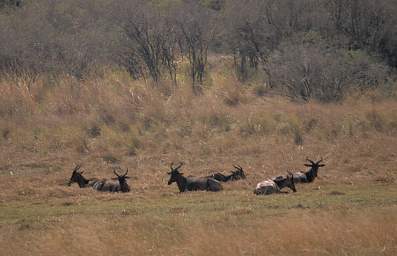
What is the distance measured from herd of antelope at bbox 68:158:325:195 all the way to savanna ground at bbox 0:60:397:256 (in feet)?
1.13

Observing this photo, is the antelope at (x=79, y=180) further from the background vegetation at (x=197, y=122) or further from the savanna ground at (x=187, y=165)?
the background vegetation at (x=197, y=122)

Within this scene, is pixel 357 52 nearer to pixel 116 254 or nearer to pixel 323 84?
pixel 323 84

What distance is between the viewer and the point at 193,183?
61.2ft

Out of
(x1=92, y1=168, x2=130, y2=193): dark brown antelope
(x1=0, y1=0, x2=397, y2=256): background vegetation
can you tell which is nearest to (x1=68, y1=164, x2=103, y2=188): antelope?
(x1=92, y1=168, x2=130, y2=193): dark brown antelope

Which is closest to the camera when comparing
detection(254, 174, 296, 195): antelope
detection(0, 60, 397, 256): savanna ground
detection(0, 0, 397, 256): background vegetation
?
detection(0, 60, 397, 256): savanna ground

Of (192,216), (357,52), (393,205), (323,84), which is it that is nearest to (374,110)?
(323,84)

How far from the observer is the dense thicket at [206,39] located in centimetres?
3359

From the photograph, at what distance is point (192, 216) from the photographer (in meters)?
13.9

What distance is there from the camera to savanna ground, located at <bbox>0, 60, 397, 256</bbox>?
37.3 ft

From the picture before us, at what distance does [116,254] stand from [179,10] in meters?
28.2

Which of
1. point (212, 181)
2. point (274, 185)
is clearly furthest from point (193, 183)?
point (274, 185)

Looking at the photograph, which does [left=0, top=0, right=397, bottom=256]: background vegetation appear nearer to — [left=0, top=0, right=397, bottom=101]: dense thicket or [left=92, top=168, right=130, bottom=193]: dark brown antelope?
[left=0, top=0, right=397, bottom=101]: dense thicket

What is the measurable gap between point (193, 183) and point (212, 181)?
2.01 feet

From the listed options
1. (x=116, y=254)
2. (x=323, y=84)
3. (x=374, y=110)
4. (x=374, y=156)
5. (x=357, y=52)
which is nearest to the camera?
(x=116, y=254)
